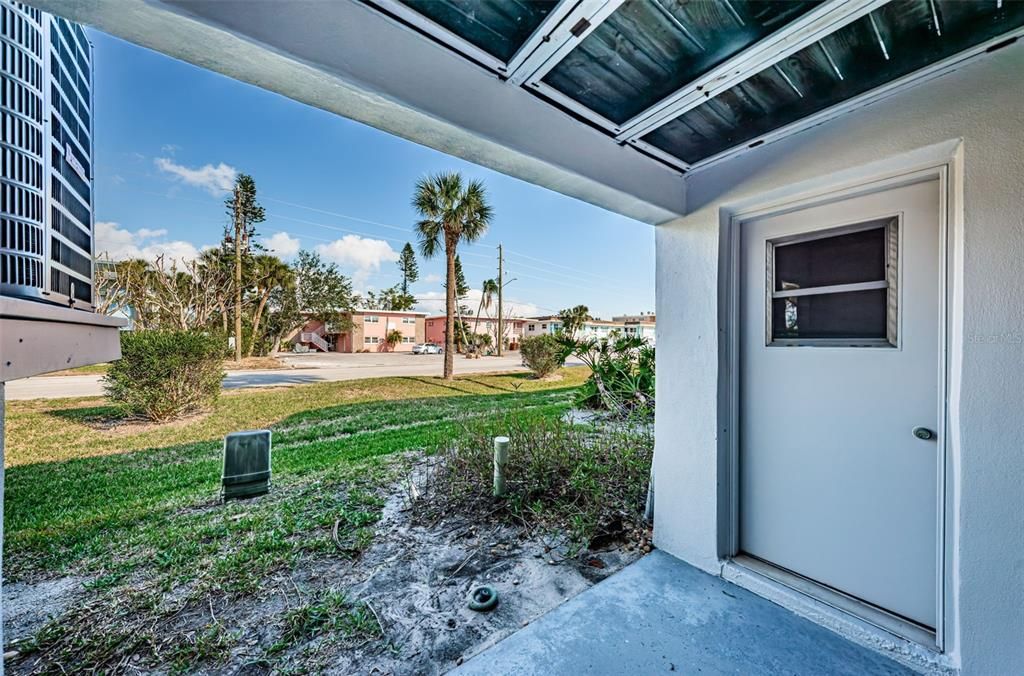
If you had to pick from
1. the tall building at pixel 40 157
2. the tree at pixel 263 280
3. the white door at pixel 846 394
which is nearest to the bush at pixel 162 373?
the tall building at pixel 40 157

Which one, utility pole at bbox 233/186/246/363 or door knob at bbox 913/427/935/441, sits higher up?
utility pole at bbox 233/186/246/363

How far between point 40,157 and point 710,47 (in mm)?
3193

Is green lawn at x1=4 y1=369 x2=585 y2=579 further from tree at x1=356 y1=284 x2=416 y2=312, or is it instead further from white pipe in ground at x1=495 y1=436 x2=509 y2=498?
tree at x1=356 y1=284 x2=416 y2=312

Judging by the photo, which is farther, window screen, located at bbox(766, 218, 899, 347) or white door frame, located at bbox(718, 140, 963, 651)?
window screen, located at bbox(766, 218, 899, 347)

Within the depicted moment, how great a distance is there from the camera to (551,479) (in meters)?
3.34

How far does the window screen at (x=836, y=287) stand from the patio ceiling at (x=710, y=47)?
2.11ft

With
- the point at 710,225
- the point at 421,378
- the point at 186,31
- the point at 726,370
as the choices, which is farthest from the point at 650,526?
the point at 421,378

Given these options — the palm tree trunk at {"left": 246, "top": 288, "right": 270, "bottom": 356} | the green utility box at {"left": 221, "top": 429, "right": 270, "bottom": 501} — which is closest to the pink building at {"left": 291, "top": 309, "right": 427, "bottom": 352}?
the palm tree trunk at {"left": 246, "top": 288, "right": 270, "bottom": 356}

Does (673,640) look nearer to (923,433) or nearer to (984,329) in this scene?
(923,433)

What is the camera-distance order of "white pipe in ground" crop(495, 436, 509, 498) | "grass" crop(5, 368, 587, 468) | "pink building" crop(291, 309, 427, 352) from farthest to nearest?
"pink building" crop(291, 309, 427, 352)
"grass" crop(5, 368, 587, 468)
"white pipe in ground" crop(495, 436, 509, 498)

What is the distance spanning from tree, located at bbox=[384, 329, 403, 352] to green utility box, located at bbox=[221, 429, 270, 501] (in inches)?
1043

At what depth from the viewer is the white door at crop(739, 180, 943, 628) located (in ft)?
5.76

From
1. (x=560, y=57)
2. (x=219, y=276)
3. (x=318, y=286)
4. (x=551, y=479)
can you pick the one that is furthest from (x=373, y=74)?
(x=318, y=286)

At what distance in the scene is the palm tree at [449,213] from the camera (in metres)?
11.8
